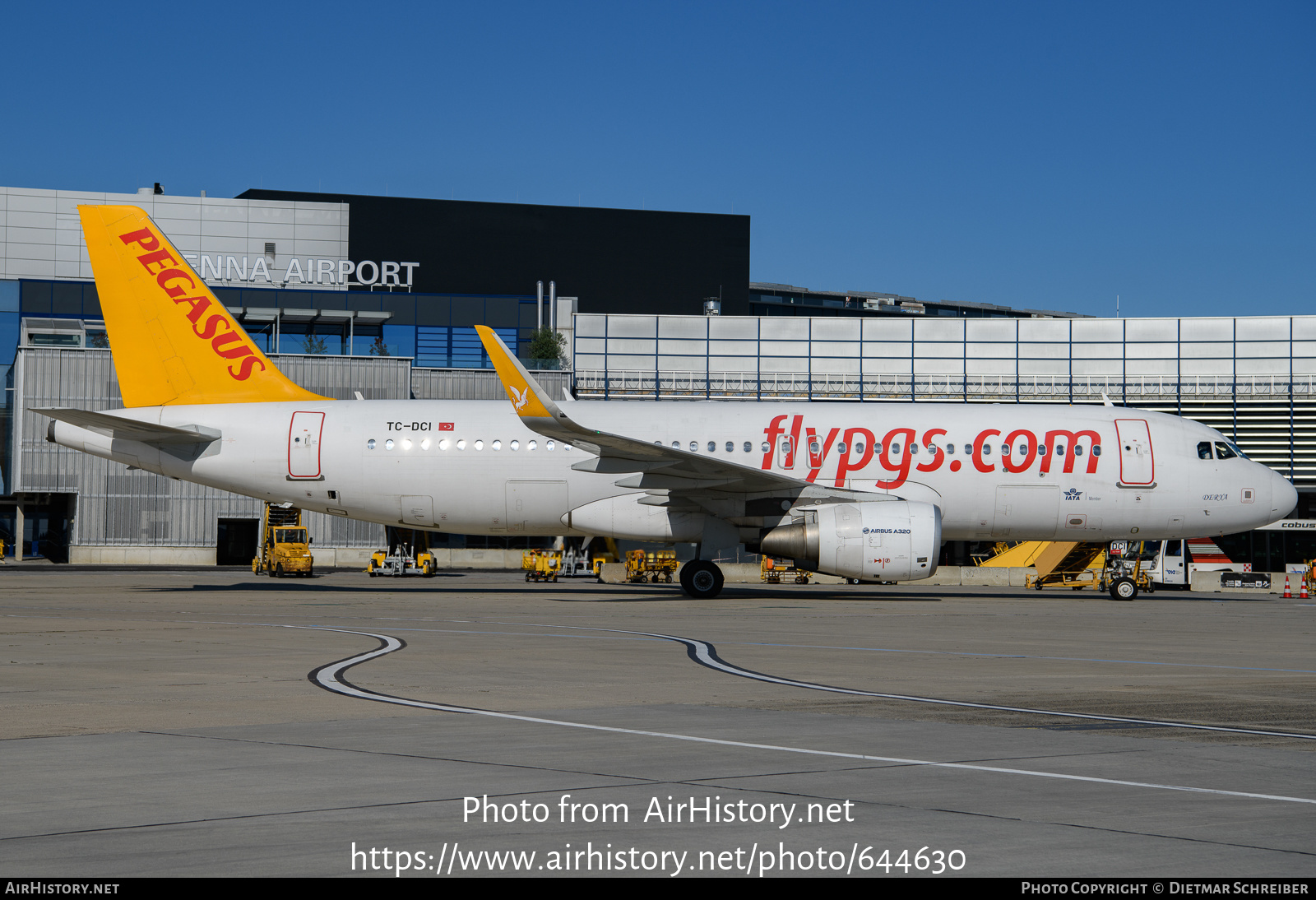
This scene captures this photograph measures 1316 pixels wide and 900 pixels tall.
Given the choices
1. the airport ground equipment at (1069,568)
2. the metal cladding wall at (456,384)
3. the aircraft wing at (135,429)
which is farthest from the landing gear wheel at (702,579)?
the metal cladding wall at (456,384)

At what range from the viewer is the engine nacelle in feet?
84.3

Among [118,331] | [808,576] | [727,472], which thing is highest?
[118,331]

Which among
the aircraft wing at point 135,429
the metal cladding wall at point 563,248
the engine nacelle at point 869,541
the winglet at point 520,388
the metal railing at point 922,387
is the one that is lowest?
the engine nacelle at point 869,541

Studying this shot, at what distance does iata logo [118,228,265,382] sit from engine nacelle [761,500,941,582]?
1389 centimetres

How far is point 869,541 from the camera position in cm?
2570

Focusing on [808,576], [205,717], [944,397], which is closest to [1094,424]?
[808,576]

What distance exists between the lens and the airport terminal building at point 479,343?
57.8 metres

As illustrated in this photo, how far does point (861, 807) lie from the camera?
596 cm

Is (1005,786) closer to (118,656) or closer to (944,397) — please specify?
(118,656)

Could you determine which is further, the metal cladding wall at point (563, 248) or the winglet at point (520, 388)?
the metal cladding wall at point (563, 248)

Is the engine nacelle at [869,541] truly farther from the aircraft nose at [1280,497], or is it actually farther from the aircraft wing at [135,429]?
the aircraft wing at [135,429]

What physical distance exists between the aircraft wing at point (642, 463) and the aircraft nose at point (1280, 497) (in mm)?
9368

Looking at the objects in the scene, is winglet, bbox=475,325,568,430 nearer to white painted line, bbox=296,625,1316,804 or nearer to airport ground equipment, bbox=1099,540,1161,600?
white painted line, bbox=296,625,1316,804
